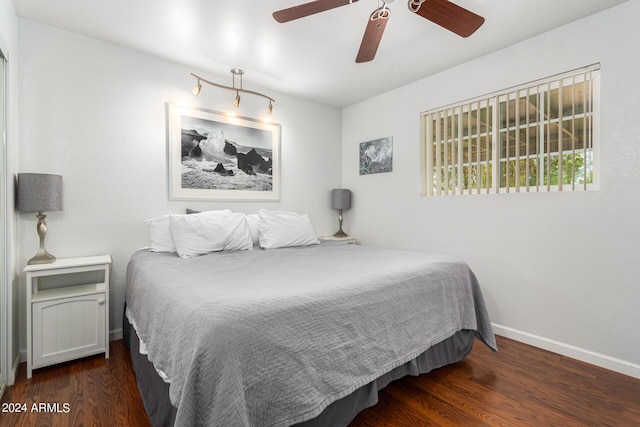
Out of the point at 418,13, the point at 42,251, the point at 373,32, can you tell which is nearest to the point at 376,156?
the point at 373,32

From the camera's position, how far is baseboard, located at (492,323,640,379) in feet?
6.93

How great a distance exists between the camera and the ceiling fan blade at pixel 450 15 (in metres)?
1.74

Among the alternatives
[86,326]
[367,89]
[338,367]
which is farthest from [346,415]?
[367,89]

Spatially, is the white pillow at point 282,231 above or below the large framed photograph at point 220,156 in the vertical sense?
below

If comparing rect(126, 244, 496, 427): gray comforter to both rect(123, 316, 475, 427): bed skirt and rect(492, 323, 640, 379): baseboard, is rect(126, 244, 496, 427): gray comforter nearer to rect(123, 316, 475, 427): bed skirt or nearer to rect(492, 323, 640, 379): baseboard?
rect(123, 316, 475, 427): bed skirt

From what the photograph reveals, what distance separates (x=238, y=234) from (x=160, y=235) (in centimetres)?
63

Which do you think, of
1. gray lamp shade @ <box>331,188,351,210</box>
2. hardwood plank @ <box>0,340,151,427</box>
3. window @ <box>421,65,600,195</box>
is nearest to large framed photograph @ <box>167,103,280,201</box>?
gray lamp shade @ <box>331,188,351,210</box>

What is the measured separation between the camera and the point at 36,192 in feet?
6.99

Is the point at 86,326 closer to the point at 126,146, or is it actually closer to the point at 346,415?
the point at 126,146

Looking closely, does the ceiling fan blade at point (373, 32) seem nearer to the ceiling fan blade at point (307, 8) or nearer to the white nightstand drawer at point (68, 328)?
→ the ceiling fan blade at point (307, 8)

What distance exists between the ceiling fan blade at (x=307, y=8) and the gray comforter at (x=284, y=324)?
5.03ft

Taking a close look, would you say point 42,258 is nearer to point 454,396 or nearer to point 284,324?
point 284,324

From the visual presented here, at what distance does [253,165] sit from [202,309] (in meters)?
2.51

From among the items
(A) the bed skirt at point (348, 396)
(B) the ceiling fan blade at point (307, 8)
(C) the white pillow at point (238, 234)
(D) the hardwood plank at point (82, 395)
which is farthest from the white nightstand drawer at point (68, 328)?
(B) the ceiling fan blade at point (307, 8)
